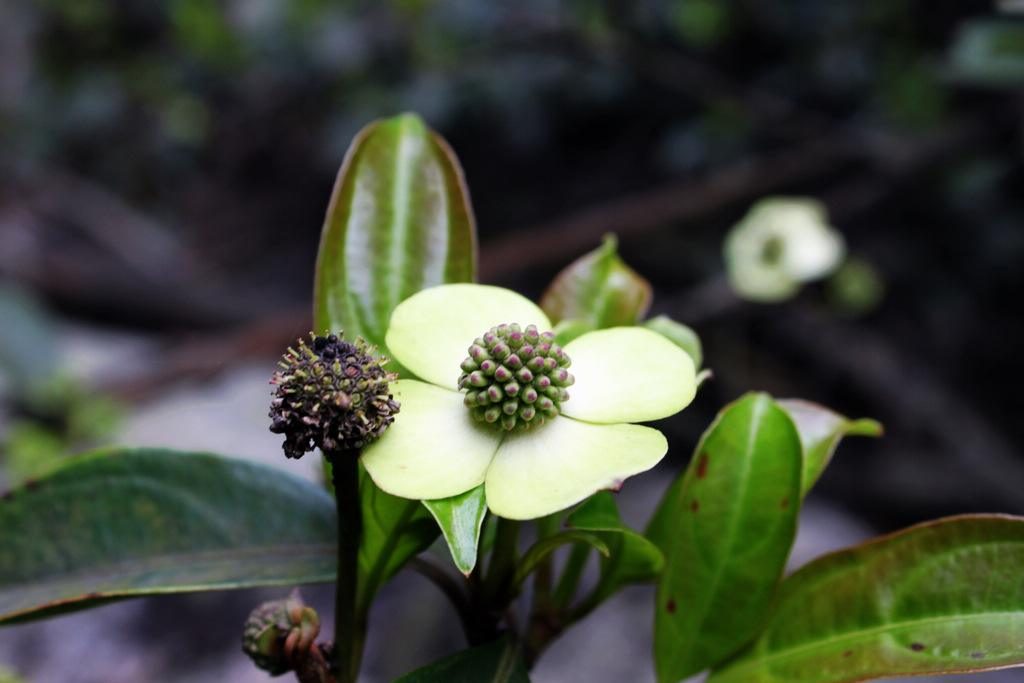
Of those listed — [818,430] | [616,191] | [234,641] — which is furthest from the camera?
[616,191]

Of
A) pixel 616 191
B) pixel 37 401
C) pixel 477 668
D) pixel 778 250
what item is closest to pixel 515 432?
pixel 477 668

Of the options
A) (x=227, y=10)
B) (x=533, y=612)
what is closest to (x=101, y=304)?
(x=227, y=10)

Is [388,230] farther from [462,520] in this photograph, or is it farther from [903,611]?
[903,611]

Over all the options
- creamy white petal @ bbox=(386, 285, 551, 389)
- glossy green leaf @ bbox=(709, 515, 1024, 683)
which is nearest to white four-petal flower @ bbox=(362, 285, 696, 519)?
creamy white petal @ bbox=(386, 285, 551, 389)

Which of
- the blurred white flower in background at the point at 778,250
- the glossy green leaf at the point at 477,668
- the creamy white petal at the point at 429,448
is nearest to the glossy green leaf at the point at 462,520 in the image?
the creamy white petal at the point at 429,448

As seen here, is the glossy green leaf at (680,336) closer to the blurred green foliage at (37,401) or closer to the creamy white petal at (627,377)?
the creamy white petal at (627,377)

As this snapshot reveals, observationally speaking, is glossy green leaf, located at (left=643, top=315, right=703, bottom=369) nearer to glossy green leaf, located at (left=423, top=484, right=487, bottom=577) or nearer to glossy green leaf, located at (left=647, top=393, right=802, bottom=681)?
glossy green leaf, located at (left=647, top=393, right=802, bottom=681)
